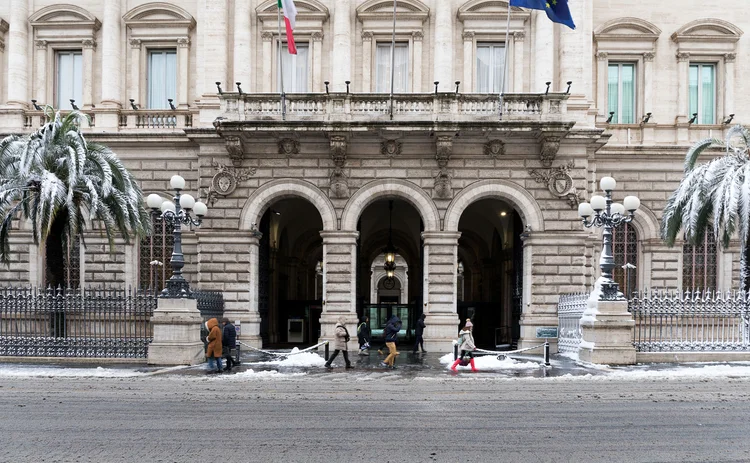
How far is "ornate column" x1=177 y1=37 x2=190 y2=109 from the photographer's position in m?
28.6

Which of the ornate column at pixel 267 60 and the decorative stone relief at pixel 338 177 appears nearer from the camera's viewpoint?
the decorative stone relief at pixel 338 177

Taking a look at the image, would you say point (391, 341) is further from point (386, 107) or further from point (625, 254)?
point (625, 254)

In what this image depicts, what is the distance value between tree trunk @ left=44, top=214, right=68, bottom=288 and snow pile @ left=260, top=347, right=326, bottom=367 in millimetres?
7698

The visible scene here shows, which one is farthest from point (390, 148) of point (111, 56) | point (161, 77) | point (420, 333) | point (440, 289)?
point (111, 56)

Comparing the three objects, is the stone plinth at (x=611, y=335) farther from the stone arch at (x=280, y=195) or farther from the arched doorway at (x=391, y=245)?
the stone arch at (x=280, y=195)

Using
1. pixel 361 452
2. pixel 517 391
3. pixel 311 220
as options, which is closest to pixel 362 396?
pixel 517 391

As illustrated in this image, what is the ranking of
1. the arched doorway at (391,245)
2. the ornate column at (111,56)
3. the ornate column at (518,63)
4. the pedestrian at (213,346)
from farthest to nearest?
the arched doorway at (391,245)
the ornate column at (111,56)
the ornate column at (518,63)
the pedestrian at (213,346)

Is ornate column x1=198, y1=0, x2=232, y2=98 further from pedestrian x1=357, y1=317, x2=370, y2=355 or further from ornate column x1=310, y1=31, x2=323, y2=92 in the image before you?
pedestrian x1=357, y1=317, x2=370, y2=355

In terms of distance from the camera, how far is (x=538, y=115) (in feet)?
82.7

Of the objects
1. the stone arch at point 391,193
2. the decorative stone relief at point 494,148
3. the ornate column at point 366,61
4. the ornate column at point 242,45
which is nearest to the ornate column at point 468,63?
the decorative stone relief at point 494,148

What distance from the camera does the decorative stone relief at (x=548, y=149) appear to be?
82.5 feet

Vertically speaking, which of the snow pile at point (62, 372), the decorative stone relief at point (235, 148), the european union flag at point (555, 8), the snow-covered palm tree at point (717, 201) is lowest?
the snow pile at point (62, 372)

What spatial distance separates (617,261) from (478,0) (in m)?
11.8

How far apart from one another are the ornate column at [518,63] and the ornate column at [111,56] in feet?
51.7
